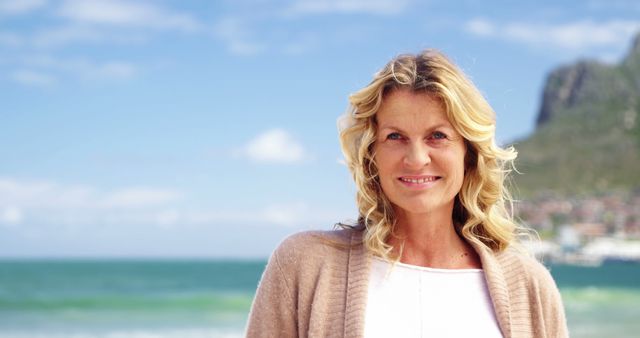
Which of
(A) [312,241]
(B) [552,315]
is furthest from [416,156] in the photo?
(B) [552,315]

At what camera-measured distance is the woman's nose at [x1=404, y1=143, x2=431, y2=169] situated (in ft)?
6.73

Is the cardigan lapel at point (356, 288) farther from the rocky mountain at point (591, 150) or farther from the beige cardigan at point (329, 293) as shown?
the rocky mountain at point (591, 150)

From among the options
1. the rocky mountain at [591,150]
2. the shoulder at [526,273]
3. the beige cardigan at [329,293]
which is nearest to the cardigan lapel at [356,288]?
the beige cardigan at [329,293]

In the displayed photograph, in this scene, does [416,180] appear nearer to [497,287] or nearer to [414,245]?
[414,245]

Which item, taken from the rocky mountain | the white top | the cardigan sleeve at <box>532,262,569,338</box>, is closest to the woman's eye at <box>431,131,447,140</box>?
the white top

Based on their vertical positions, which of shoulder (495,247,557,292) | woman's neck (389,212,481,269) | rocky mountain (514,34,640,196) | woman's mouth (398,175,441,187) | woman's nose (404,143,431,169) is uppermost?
rocky mountain (514,34,640,196)

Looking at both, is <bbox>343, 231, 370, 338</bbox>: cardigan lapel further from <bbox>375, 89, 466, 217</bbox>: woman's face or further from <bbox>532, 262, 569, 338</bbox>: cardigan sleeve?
<bbox>532, 262, 569, 338</bbox>: cardigan sleeve

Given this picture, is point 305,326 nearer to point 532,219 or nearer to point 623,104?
point 623,104

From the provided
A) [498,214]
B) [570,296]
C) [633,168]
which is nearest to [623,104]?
[633,168]

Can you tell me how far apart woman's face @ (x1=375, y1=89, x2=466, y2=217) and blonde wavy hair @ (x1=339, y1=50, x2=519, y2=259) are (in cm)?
2

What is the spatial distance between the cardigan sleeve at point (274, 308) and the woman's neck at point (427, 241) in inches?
11.1

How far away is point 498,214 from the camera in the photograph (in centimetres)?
230

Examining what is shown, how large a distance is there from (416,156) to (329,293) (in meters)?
0.36

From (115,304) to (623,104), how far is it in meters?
46.7
